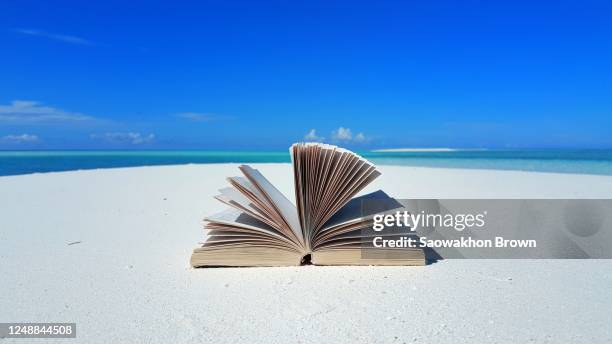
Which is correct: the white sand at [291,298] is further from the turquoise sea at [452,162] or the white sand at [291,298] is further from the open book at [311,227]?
the turquoise sea at [452,162]

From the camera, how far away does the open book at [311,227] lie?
169 centimetres

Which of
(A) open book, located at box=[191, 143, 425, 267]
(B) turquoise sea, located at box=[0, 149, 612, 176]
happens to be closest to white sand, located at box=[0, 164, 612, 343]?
(A) open book, located at box=[191, 143, 425, 267]

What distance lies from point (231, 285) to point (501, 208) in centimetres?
229

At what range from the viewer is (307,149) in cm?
167

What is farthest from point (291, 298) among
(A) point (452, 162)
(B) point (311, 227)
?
(A) point (452, 162)

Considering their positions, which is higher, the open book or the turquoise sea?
the turquoise sea

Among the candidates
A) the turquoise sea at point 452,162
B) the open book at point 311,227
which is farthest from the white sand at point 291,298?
the turquoise sea at point 452,162

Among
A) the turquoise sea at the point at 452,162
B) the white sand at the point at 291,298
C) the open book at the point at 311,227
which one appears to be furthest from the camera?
the turquoise sea at the point at 452,162

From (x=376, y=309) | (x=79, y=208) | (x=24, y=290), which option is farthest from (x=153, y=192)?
(x=376, y=309)

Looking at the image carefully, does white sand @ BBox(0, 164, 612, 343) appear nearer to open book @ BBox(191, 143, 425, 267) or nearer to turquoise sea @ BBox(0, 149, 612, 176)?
open book @ BBox(191, 143, 425, 267)

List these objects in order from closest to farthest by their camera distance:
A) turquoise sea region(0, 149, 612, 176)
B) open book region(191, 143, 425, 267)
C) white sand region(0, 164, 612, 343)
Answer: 1. white sand region(0, 164, 612, 343)
2. open book region(191, 143, 425, 267)
3. turquoise sea region(0, 149, 612, 176)

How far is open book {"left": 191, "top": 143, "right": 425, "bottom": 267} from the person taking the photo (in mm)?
1686

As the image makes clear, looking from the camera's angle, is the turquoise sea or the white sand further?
the turquoise sea

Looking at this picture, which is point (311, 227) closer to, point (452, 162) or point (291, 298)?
point (291, 298)
